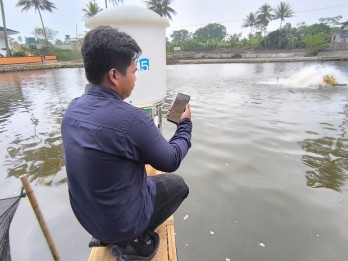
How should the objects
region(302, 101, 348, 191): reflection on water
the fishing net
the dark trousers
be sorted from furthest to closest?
region(302, 101, 348, 191): reflection on water → the dark trousers → the fishing net

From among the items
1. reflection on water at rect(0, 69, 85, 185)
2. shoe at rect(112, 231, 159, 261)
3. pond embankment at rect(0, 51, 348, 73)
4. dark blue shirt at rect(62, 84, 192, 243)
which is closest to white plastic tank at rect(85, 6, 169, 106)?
dark blue shirt at rect(62, 84, 192, 243)

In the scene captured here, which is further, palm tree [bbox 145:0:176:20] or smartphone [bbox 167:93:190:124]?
palm tree [bbox 145:0:176:20]

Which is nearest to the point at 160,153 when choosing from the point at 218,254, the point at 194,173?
Result: the point at 218,254

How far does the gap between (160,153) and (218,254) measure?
1668 millimetres

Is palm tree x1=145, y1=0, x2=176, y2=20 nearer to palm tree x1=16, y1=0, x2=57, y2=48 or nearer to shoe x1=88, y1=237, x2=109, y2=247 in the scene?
palm tree x1=16, y1=0, x2=57, y2=48

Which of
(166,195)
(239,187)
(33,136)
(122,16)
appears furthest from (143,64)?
(33,136)

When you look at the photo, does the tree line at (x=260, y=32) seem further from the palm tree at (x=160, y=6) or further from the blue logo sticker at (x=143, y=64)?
the blue logo sticker at (x=143, y=64)

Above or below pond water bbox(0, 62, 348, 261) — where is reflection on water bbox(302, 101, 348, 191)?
above

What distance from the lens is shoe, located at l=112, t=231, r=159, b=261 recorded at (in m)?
1.73

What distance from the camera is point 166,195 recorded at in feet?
6.03

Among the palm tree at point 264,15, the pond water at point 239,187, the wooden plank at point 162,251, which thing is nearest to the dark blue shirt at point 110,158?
the wooden plank at point 162,251

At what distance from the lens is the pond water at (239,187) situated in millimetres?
2592

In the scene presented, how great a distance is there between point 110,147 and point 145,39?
1885 millimetres

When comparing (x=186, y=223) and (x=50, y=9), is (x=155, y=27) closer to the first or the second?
(x=186, y=223)
